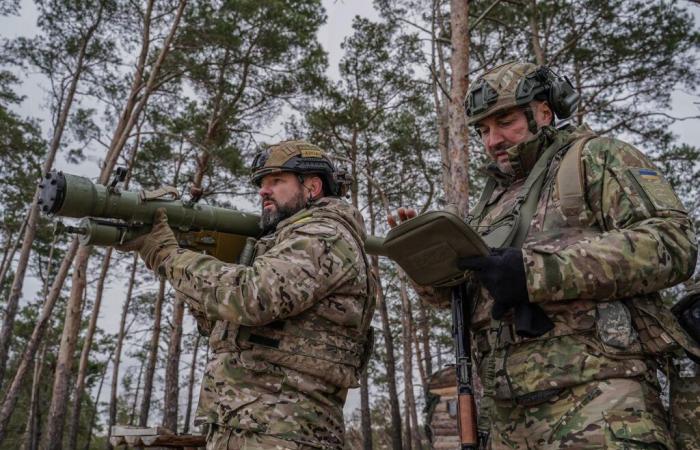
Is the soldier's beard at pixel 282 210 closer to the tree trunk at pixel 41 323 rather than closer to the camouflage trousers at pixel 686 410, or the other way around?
the camouflage trousers at pixel 686 410

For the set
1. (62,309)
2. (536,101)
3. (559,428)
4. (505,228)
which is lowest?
(559,428)

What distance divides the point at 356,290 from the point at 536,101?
48.6 inches

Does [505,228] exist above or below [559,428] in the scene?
above

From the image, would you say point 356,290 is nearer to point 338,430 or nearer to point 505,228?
point 338,430

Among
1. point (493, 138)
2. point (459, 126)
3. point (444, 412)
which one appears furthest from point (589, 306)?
point (444, 412)

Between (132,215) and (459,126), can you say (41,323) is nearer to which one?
(459,126)

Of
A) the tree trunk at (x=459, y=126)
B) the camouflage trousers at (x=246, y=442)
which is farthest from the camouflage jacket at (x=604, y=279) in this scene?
the tree trunk at (x=459, y=126)

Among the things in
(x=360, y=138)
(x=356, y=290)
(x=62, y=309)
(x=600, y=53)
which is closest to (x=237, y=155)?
(x=360, y=138)

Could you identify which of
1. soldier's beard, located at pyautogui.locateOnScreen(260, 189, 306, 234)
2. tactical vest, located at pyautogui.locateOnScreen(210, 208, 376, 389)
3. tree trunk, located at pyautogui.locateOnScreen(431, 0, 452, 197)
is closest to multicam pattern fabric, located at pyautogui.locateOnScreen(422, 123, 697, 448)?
tactical vest, located at pyautogui.locateOnScreen(210, 208, 376, 389)

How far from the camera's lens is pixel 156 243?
2887 millimetres

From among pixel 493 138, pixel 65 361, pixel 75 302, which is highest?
pixel 75 302

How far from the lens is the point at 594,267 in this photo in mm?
1808

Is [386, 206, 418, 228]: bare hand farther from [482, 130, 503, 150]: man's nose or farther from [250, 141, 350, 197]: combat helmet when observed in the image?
[250, 141, 350, 197]: combat helmet

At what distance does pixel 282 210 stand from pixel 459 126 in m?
4.99
